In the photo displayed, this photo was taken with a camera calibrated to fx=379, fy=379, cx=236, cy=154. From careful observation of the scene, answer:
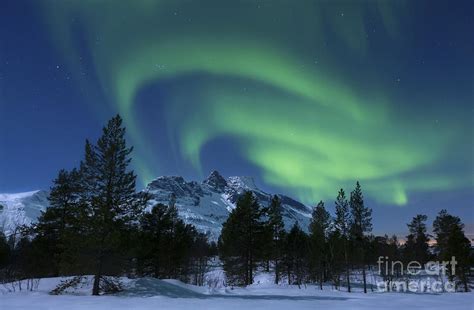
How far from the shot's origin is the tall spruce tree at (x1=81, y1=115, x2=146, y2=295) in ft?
74.7

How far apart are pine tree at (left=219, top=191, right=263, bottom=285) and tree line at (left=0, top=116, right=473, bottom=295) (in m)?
0.10

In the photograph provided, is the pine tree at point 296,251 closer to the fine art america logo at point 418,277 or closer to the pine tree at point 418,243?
the fine art america logo at point 418,277

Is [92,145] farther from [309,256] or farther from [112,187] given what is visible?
[309,256]

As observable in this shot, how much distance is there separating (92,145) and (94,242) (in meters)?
6.12

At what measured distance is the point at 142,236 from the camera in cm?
3606

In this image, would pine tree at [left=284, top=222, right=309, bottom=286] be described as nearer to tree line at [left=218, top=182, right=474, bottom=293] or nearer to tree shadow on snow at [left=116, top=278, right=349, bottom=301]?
tree line at [left=218, top=182, right=474, bottom=293]

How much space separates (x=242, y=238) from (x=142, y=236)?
10333mm

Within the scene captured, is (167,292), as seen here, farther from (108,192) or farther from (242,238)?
(242,238)

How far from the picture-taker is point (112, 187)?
2391cm

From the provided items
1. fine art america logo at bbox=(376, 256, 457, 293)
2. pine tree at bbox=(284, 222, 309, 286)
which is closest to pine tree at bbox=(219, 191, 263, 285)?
pine tree at bbox=(284, 222, 309, 286)

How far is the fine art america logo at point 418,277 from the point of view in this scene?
1956 inches

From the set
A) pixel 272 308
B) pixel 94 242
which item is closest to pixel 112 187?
pixel 94 242

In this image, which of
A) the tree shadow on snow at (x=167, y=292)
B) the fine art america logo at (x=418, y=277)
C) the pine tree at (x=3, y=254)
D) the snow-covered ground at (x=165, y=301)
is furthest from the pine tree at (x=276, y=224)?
the pine tree at (x=3, y=254)

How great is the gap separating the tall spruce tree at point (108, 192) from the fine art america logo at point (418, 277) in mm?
36185
